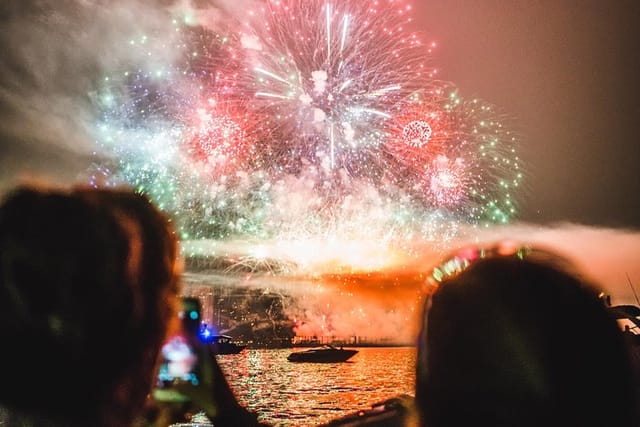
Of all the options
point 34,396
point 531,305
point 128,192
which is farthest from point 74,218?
point 531,305

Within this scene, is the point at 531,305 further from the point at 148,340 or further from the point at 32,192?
the point at 32,192

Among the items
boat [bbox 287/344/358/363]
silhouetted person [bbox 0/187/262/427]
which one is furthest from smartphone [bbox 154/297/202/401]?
boat [bbox 287/344/358/363]

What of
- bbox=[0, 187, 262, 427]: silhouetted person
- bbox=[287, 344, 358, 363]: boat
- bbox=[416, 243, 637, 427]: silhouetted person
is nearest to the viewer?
bbox=[416, 243, 637, 427]: silhouetted person

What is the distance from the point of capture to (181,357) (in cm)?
216

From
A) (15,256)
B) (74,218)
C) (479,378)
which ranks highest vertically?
(74,218)

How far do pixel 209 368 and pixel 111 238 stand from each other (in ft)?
3.20

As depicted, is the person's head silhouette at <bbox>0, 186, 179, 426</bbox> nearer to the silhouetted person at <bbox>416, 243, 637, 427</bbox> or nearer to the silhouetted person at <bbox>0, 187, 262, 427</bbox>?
the silhouetted person at <bbox>0, 187, 262, 427</bbox>

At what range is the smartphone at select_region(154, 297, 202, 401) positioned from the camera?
202 centimetres

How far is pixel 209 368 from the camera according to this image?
2.31 metres

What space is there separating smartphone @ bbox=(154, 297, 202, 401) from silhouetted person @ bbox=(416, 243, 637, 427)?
1173mm

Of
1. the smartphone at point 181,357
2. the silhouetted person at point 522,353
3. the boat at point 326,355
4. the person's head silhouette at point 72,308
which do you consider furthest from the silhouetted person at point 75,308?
the boat at point 326,355

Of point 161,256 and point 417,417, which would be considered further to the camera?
point 161,256

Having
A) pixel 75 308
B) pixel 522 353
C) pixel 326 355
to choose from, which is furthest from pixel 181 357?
pixel 326 355

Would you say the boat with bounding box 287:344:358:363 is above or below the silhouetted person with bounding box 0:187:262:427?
below
